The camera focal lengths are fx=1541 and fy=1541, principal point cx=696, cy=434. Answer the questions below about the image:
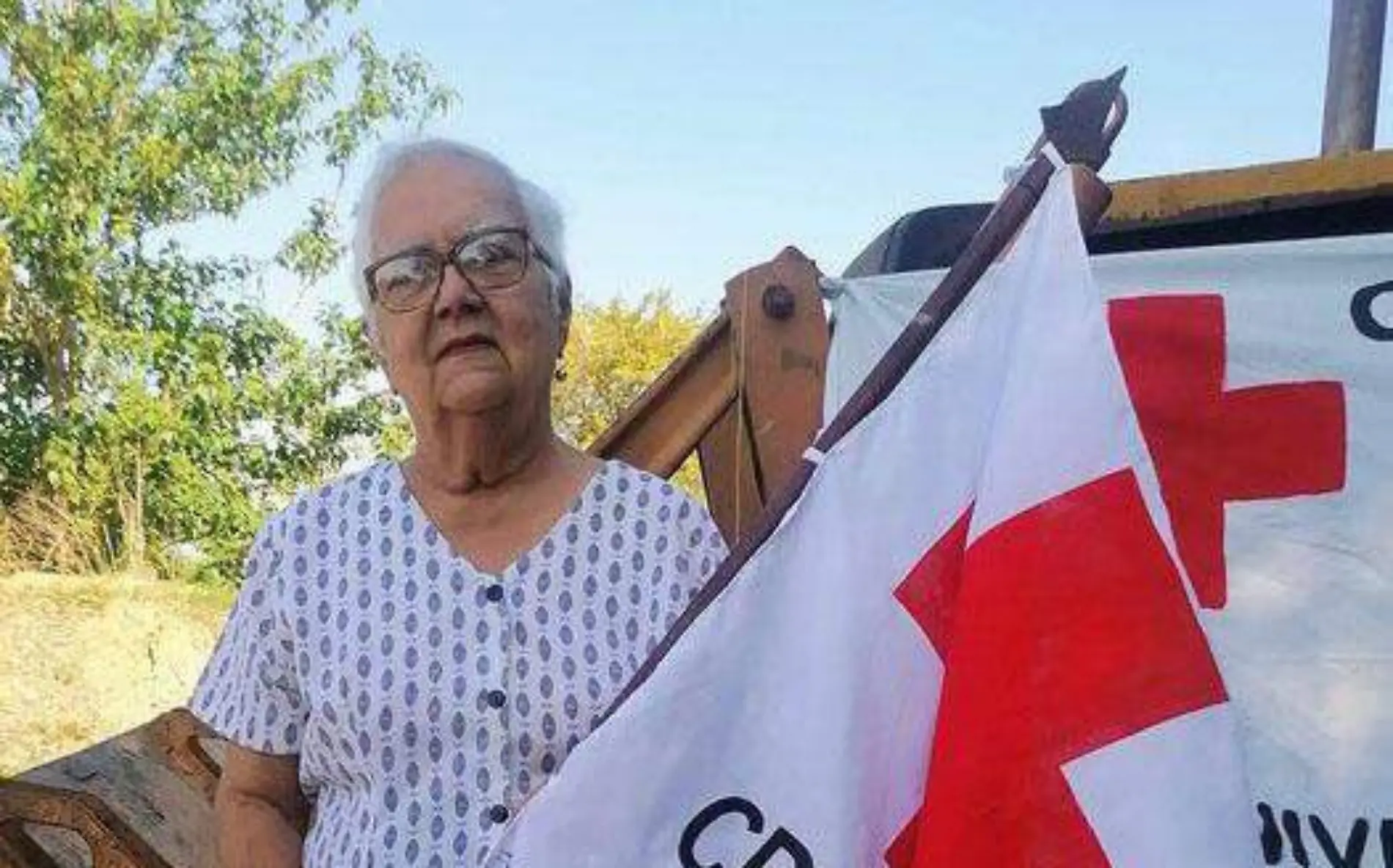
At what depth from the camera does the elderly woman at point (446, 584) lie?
1693 mm

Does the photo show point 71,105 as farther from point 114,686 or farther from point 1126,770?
point 1126,770

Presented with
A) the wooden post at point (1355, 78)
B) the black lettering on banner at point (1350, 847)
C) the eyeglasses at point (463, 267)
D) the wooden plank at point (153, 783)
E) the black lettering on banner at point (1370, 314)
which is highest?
the wooden post at point (1355, 78)

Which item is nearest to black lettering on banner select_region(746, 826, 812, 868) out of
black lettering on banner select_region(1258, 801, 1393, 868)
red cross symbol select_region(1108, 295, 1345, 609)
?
black lettering on banner select_region(1258, 801, 1393, 868)

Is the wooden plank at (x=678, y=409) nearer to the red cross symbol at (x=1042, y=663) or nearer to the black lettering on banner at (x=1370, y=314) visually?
the black lettering on banner at (x=1370, y=314)

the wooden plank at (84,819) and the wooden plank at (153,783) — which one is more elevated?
the wooden plank at (84,819)

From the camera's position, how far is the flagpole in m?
1.47

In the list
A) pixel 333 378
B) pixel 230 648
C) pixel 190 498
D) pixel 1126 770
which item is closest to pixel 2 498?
pixel 190 498

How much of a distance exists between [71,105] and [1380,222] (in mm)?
10143

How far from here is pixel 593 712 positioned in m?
1.70

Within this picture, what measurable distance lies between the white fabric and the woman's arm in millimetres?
32

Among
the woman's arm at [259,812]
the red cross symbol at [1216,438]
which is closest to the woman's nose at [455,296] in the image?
the woman's arm at [259,812]

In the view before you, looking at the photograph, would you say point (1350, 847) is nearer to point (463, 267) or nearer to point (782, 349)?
point (782, 349)

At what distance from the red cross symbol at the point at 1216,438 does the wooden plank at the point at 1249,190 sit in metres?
0.35

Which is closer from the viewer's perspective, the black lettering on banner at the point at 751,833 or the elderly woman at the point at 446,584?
the black lettering on banner at the point at 751,833
